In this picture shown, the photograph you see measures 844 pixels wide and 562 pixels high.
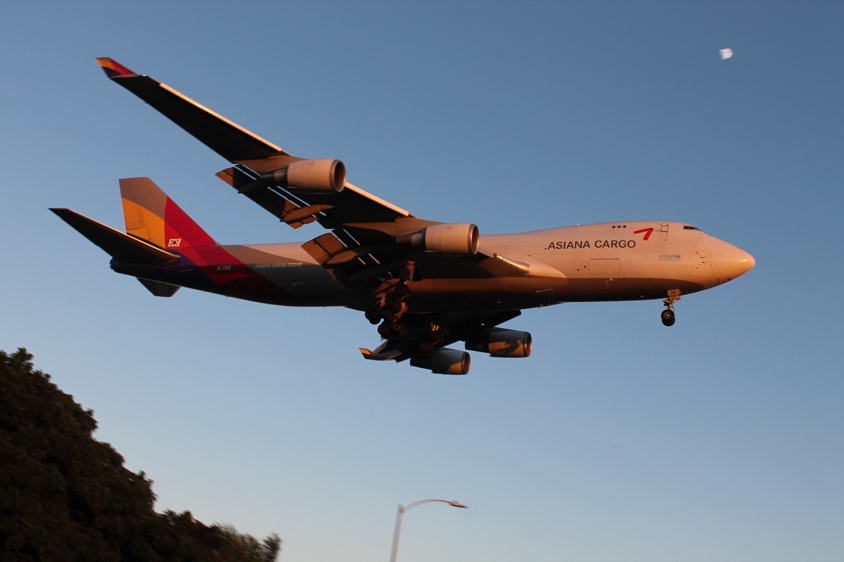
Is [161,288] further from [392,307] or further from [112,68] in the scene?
[112,68]

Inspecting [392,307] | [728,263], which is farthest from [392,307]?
[728,263]

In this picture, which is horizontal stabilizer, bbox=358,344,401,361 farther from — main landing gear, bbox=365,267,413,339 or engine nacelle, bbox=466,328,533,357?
main landing gear, bbox=365,267,413,339

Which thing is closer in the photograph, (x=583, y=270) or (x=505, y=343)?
(x=583, y=270)

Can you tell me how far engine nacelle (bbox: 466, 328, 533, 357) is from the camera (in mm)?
42844

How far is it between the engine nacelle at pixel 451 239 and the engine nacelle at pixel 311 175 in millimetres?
4164

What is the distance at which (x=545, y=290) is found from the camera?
3541 centimetres

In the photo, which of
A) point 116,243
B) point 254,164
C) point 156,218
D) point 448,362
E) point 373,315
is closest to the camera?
point 254,164

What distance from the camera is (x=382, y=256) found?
120 ft

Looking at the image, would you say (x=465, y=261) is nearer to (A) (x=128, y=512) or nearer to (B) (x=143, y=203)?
(A) (x=128, y=512)

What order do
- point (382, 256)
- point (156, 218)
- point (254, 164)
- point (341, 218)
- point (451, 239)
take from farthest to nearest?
point (156, 218) < point (382, 256) < point (341, 218) < point (451, 239) < point (254, 164)

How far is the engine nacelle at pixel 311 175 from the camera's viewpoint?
30.3 metres

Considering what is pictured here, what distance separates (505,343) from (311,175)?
16052 mm

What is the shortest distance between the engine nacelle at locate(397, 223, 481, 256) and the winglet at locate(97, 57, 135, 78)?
1149cm

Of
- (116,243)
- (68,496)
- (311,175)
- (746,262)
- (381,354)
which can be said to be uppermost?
(746,262)
